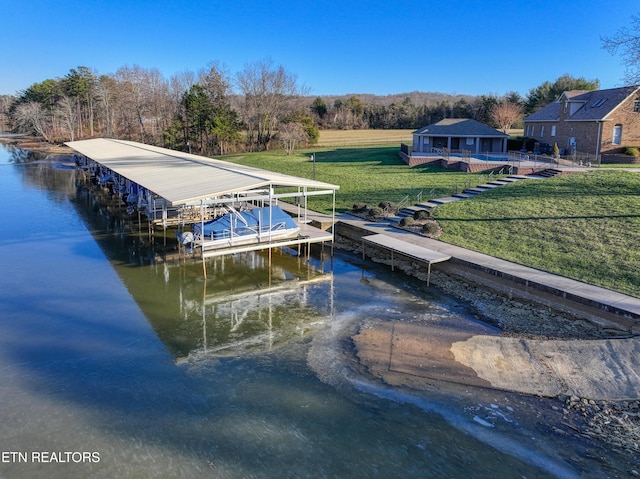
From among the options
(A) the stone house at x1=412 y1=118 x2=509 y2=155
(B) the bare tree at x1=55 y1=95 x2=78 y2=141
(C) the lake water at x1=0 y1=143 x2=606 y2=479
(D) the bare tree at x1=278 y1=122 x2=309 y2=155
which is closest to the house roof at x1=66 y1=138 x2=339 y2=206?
(C) the lake water at x1=0 y1=143 x2=606 y2=479

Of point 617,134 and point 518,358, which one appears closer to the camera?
point 518,358

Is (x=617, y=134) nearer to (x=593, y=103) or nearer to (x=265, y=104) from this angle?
(x=593, y=103)

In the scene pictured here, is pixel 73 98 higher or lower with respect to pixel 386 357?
higher

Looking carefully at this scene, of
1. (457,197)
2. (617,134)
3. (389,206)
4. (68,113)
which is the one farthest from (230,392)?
(68,113)

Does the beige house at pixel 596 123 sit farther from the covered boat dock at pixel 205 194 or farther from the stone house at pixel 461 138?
the covered boat dock at pixel 205 194

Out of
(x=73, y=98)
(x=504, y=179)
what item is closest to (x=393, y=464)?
(x=504, y=179)

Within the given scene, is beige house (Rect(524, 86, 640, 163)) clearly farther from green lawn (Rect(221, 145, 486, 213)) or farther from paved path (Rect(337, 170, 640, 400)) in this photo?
paved path (Rect(337, 170, 640, 400))

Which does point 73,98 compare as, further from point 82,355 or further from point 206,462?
point 206,462
